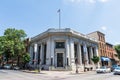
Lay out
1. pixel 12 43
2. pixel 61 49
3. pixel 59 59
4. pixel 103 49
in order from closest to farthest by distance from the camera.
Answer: pixel 59 59 < pixel 61 49 < pixel 12 43 < pixel 103 49

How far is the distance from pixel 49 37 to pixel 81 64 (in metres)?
11.6

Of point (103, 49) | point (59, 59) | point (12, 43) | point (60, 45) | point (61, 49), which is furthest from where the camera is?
point (103, 49)

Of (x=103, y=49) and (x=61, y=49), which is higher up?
(x=103, y=49)

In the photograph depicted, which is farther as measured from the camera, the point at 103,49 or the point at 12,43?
the point at 103,49

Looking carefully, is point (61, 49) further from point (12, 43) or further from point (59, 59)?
point (12, 43)

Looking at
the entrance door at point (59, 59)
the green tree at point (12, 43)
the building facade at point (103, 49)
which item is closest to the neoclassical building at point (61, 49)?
the entrance door at point (59, 59)

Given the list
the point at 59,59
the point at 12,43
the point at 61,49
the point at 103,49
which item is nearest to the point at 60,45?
the point at 61,49

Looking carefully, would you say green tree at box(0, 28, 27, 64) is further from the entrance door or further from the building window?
the entrance door

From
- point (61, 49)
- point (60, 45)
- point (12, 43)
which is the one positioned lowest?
point (61, 49)

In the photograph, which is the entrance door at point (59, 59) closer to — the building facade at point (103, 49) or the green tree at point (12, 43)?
the green tree at point (12, 43)

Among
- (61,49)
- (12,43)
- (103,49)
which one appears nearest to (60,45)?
(61,49)

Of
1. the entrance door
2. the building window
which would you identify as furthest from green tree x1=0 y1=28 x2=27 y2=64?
the entrance door

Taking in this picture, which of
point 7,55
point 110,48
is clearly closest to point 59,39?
point 7,55

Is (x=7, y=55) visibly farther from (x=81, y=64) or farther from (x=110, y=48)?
(x=110, y=48)
